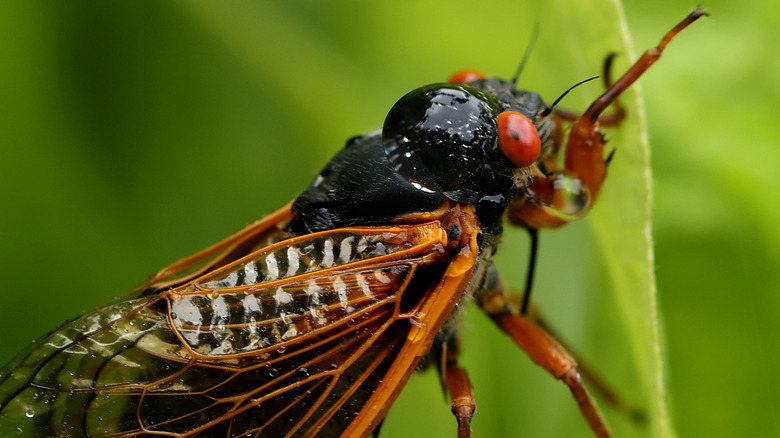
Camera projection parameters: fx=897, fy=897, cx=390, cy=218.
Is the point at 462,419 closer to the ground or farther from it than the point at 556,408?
farther from it

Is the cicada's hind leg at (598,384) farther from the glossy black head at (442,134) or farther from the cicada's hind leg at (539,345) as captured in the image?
the glossy black head at (442,134)

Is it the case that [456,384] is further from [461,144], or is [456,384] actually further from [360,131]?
[360,131]

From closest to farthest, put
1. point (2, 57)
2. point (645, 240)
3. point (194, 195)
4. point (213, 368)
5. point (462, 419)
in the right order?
1. point (213, 368)
2. point (645, 240)
3. point (462, 419)
4. point (2, 57)
5. point (194, 195)

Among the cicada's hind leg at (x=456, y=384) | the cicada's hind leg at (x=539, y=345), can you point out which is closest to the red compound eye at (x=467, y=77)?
the cicada's hind leg at (x=539, y=345)

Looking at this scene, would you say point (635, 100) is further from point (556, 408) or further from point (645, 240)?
point (556, 408)

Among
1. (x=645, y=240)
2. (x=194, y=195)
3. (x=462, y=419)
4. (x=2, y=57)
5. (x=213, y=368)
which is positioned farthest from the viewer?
(x=194, y=195)

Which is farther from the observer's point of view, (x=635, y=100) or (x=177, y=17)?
(x=177, y=17)

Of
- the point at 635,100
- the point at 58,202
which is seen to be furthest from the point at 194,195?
the point at 635,100

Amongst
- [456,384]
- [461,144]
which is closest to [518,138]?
[461,144]
